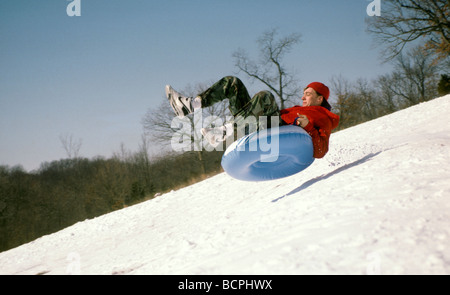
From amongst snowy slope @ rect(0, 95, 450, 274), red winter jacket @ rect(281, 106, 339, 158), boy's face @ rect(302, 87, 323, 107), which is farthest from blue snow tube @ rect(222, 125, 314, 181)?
boy's face @ rect(302, 87, 323, 107)

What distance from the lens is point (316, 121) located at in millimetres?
4078

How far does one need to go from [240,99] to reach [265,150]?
72 centimetres

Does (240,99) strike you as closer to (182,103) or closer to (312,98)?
(182,103)

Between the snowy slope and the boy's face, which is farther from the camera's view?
the boy's face

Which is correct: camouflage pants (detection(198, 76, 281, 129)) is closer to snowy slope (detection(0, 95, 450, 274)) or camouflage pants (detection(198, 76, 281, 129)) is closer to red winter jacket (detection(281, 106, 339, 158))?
red winter jacket (detection(281, 106, 339, 158))

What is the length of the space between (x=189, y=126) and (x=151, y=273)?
1014 inches

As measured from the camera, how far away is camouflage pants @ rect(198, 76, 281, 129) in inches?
145

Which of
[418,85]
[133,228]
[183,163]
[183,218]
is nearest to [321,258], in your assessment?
[183,218]

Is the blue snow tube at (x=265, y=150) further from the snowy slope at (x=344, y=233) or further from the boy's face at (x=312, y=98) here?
the boy's face at (x=312, y=98)

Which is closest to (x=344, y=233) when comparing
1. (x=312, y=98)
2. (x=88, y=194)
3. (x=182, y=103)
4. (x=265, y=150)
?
(x=265, y=150)

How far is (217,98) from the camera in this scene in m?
3.76

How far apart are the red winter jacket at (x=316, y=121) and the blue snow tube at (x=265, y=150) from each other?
176 millimetres

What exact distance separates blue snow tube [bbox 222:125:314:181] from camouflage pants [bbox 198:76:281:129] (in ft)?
0.71
